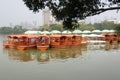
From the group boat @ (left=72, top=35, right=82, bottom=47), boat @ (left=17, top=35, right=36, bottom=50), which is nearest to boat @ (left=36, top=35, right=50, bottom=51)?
boat @ (left=17, top=35, right=36, bottom=50)

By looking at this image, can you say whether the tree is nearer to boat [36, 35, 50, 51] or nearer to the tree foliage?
boat [36, 35, 50, 51]

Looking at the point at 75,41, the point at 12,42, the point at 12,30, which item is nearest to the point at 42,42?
the point at 12,42

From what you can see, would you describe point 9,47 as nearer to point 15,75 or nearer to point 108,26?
point 15,75

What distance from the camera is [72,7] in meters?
4.82

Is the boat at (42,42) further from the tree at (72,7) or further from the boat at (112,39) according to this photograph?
the tree at (72,7)

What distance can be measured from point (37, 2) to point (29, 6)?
0.16 meters

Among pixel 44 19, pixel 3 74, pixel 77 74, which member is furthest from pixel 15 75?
pixel 44 19

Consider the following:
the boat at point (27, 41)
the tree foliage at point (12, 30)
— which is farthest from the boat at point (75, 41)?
the tree foliage at point (12, 30)

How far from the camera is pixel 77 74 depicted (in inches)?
406

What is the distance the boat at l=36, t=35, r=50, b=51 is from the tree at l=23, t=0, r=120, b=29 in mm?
16015

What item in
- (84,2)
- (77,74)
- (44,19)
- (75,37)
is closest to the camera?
(84,2)

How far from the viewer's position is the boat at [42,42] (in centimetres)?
2112

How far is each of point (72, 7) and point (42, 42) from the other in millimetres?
17481

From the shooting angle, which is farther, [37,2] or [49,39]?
[49,39]
